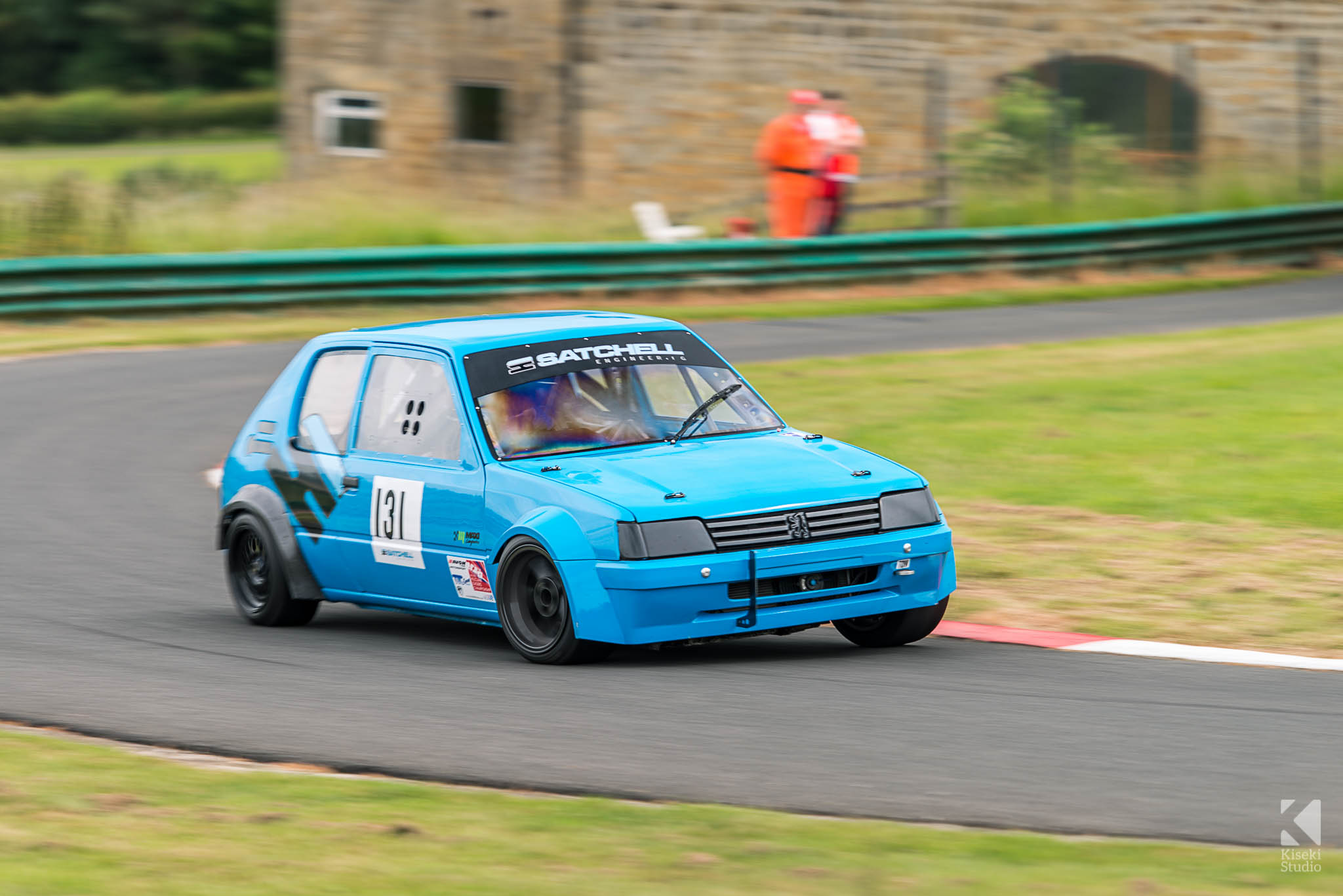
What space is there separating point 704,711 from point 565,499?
1.24 m

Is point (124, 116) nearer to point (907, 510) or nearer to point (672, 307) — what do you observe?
point (672, 307)

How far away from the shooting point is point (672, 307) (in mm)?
24516

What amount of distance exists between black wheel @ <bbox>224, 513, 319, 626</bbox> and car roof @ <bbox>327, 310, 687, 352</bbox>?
1.06 m

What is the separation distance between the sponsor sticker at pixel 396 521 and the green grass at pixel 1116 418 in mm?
4669

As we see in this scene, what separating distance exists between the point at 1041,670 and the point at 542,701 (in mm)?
2040

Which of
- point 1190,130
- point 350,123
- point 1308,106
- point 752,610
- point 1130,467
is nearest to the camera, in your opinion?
point 752,610

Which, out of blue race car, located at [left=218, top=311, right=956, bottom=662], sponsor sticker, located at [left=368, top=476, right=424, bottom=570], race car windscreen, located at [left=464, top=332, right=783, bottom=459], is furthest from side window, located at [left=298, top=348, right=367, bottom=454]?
race car windscreen, located at [left=464, top=332, right=783, bottom=459]

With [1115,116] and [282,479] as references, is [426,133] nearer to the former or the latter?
[1115,116]

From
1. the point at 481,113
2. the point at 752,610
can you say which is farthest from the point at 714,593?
the point at 481,113

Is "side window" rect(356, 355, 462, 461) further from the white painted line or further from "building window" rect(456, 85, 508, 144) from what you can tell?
"building window" rect(456, 85, 508, 144)

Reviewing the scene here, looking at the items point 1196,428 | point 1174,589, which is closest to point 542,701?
point 1174,589

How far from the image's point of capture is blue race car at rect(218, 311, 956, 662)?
7.80 metres

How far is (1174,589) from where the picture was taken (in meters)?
9.60
